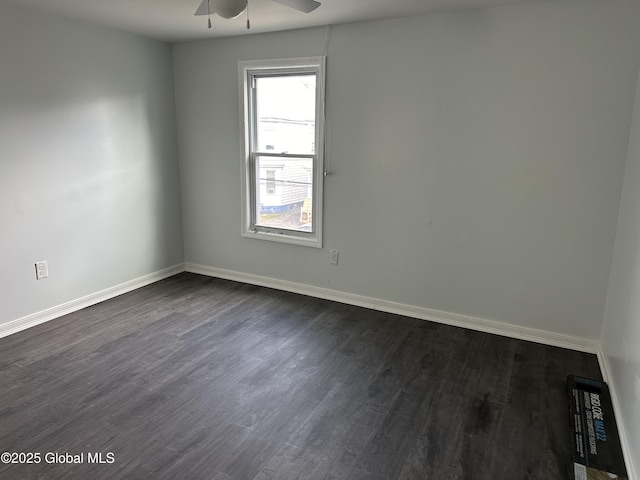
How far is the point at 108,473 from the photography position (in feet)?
6.25

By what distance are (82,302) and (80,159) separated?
1.18 metres

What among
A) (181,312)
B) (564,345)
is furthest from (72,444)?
(564,345)

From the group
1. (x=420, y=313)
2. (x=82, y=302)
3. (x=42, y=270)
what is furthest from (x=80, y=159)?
(x=420, y=313)

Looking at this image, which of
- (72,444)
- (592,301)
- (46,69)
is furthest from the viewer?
(46,69)

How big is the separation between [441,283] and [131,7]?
299 centimetres

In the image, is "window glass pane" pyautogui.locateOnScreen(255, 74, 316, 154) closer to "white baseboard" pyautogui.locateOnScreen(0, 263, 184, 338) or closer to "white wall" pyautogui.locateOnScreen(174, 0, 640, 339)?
"white wall" pyautogui.locateOnScreen(174, 0, 640, 339)

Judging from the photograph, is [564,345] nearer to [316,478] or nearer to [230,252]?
[316,478]

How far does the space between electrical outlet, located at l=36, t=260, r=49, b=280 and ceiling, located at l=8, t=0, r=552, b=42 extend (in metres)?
1.81

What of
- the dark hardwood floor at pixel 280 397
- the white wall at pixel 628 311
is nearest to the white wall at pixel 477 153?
the white wall at pixel 628 311

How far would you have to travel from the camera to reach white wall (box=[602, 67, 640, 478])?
6.52ft

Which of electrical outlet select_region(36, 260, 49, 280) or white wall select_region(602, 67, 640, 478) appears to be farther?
electrical outlet select_region(36, 260, 49, 280)

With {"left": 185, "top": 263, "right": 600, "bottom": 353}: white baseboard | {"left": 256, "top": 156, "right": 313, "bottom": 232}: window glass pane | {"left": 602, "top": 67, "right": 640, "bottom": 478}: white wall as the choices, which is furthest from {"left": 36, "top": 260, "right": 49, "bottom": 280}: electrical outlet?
{"left": 602, "top": 67, "right": 640, "bottom": 478}: white wall

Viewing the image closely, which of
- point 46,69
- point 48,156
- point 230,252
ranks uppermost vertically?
point 46,69

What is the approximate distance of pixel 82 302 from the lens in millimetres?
3721
